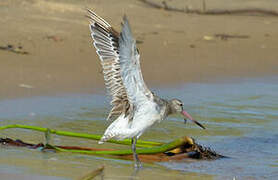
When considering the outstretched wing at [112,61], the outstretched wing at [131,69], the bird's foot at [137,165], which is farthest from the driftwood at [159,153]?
the outstretched wing at [131,69]

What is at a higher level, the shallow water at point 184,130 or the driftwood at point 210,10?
the driftwood at point 210,10

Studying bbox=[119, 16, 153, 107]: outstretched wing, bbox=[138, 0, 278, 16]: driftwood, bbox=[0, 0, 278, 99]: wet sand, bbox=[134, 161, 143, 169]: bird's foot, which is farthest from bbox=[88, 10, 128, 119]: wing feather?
bbox=[138, 0, 278, 16]: driftwood

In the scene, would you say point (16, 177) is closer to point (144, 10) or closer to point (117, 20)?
point (117, 20)

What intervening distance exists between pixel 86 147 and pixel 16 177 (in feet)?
4.52

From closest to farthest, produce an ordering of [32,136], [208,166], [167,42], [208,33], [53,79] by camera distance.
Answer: [208,166], [32,136], [53,79], [167,42], [208,33]

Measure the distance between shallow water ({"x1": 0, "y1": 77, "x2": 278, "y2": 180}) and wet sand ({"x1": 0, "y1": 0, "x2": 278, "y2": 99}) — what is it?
34 centimetres

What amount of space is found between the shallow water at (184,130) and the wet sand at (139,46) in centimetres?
34

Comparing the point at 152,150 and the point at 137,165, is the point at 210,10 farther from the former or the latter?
the point at 137,165

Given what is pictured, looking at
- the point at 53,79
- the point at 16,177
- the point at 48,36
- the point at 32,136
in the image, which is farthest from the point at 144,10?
the point at 16,177

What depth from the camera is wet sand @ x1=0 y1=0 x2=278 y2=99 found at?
9.12m

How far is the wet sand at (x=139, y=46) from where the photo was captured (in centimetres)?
912

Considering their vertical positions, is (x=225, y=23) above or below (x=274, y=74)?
above

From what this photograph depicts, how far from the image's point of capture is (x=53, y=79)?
9023 mm

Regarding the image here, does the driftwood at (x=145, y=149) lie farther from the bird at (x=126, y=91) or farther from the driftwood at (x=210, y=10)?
the driftwood at (x=210, y=10)
